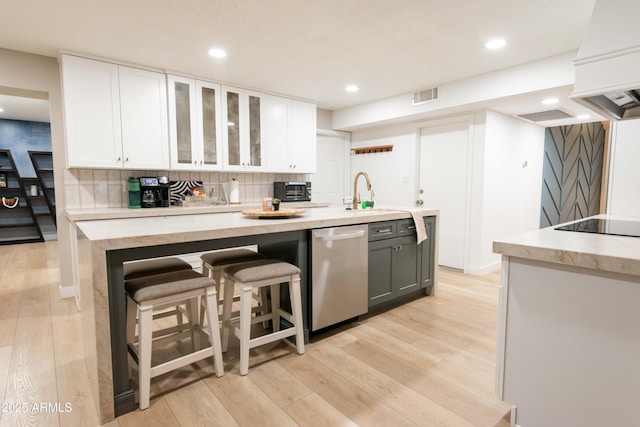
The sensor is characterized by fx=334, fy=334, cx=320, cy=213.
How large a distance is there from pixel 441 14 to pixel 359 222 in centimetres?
165

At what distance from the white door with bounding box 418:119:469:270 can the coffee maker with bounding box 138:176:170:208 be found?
345 centimetres

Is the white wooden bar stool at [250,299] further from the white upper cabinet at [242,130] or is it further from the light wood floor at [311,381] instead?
the white upper cabinet at [242,130]

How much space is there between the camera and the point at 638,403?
3.93 feet

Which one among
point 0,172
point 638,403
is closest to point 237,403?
point 638,403

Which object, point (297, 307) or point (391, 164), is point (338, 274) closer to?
Answer: point (297, 307)

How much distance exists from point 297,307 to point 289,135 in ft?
10.3

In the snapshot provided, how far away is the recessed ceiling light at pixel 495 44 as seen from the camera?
289 cm

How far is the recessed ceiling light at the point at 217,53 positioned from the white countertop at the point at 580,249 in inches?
114

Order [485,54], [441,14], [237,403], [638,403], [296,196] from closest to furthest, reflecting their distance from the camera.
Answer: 1. [638,403]
2. [237,403]
3. [441,14]
4. [485,54]
5. [296,196]

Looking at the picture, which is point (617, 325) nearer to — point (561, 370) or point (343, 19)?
point (561, 370)

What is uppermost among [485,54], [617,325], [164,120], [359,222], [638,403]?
[485,54]

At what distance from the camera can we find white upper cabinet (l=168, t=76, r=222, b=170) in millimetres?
3734

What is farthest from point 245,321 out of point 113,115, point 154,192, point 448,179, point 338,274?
point 448,179

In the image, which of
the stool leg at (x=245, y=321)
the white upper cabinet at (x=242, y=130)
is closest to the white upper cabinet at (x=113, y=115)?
the white upper cabinet at (x=242, y=130)
